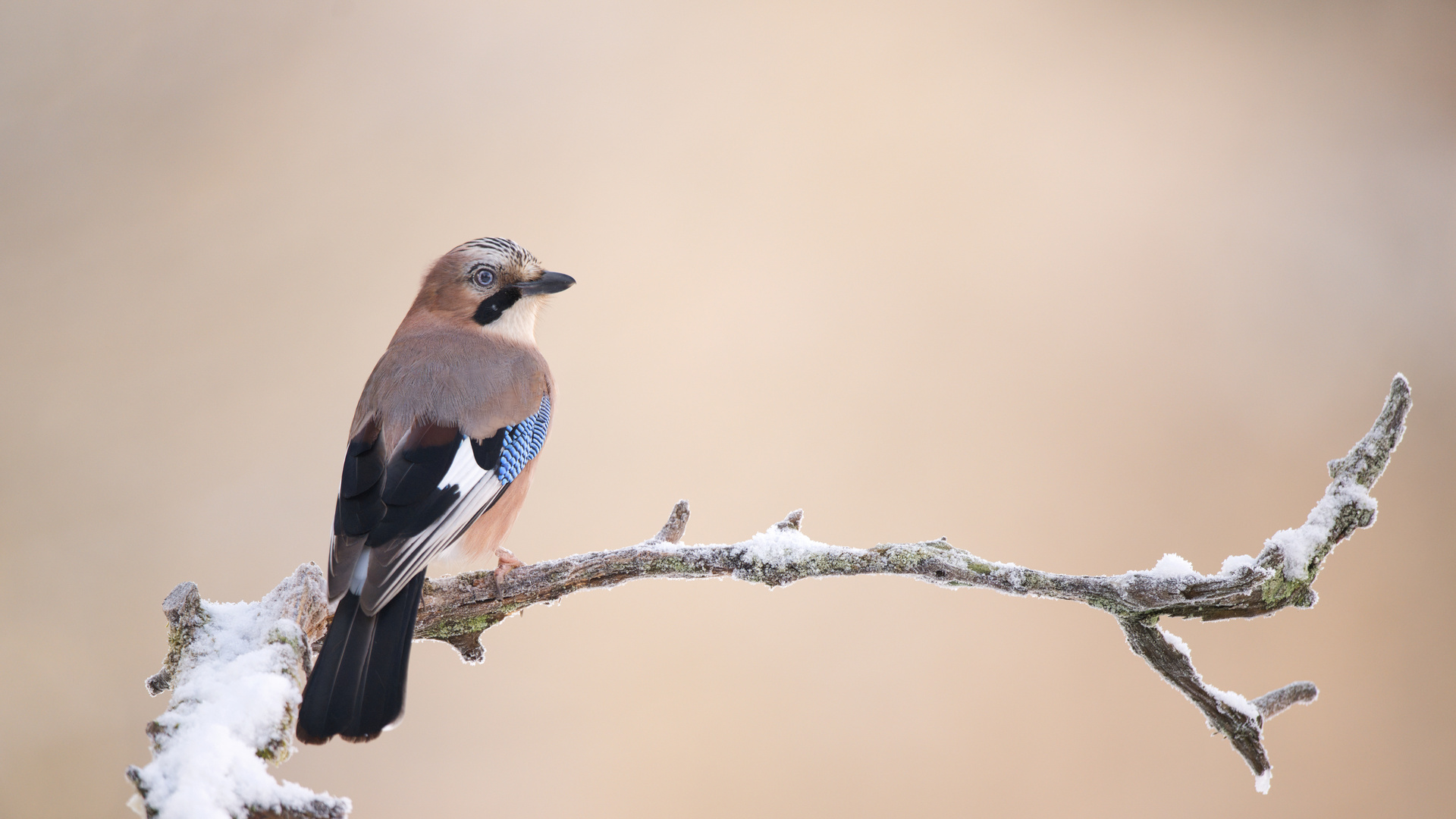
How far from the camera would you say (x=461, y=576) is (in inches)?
87.4

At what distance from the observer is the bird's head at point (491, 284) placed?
2939 mm

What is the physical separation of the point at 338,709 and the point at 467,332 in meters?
1.41

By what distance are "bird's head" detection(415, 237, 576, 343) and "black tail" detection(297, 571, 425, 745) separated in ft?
4.06

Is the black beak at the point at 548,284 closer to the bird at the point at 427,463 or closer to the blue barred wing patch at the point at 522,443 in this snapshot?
the bird at the point at 427,463

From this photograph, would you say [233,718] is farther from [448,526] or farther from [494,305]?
[494,305]

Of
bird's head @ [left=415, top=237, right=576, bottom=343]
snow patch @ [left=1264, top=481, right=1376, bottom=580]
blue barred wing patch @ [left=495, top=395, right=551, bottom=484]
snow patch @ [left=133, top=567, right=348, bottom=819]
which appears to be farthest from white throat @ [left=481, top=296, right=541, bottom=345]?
snow patch @ [left=1264, top=481, right=1376, bottom=580]

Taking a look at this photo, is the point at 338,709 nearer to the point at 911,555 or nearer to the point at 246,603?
the point at 246,603

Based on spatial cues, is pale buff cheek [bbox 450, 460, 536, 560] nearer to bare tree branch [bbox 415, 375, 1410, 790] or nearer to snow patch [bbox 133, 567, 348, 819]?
bare tree branch [bbox 415, 375, 1410, 790]

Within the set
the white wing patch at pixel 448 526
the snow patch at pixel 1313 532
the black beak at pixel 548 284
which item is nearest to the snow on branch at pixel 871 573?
the snow patch at pixel 1313 532

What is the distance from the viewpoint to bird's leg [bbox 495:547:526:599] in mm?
2119

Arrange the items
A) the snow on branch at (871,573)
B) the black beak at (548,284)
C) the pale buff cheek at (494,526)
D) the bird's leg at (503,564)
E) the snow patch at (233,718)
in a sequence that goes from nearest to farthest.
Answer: the snow patch at (233,718) → the snow on branch at (871,573) → the bird's leg at (503,564) → the pale buff cheek at (494,526) → the black beak at (548,284)

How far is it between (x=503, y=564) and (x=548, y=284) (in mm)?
950

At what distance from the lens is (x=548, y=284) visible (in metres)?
2.94

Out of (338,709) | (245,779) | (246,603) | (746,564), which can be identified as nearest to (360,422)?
(246,603)
